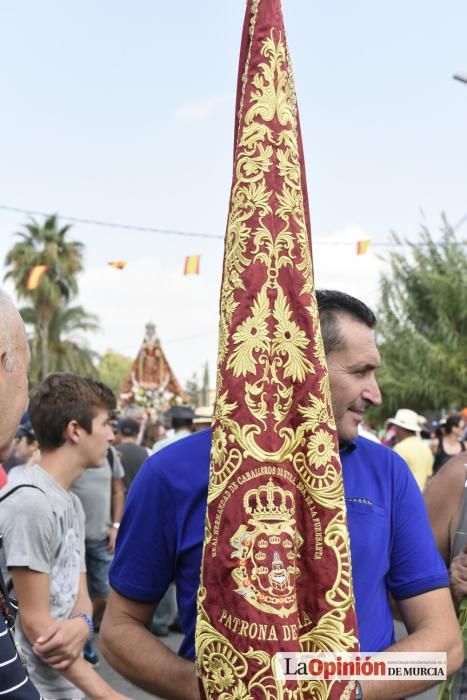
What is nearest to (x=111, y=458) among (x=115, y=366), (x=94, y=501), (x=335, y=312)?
(x=94, y=501)

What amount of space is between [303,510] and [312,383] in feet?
0.82

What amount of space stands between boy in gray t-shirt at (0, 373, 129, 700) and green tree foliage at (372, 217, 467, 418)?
3202 cm

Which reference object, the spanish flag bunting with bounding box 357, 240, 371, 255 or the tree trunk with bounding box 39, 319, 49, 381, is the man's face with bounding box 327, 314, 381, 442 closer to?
the spanish flag bunting with bounding box 357, 240, 371, 255

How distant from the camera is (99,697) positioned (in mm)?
2957

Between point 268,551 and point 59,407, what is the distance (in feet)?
7.24

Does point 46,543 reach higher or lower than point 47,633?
higher

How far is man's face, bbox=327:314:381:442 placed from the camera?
250 centimetres

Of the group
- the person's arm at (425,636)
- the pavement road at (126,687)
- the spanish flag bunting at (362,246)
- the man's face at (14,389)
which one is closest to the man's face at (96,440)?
the person's arm at (425,636)

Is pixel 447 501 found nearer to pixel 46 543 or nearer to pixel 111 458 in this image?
pixel 46 543

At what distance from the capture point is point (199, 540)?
2275 mm

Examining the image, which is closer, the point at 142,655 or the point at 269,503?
the point at 269,503

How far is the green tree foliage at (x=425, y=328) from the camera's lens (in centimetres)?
3572

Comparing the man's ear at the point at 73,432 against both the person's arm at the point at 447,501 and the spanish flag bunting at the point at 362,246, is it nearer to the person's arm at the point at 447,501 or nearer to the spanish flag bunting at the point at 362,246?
the person's arm at the point at 447,501

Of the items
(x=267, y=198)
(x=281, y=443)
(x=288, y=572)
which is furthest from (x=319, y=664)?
(x=267, y=198)
